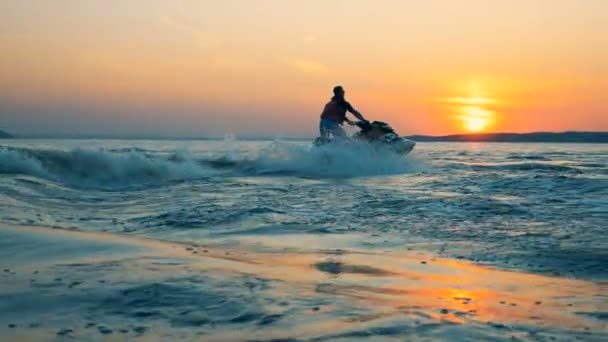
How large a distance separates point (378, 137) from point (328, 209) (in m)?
12.0

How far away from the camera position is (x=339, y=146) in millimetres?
20125

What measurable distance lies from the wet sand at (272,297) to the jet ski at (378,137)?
15.1 m

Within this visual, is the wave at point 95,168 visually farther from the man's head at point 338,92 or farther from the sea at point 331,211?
the man's head at point 338,92

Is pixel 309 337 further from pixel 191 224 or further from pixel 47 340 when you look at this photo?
pixel 191 224

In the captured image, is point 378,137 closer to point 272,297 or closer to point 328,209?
point 328,209

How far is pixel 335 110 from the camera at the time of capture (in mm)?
20141

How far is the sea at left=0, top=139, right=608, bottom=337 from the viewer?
6.09 meters

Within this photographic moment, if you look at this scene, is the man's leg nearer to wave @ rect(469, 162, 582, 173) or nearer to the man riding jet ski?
the man riding jet ski

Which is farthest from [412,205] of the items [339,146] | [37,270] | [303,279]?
[339,146]

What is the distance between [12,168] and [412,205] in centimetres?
1087

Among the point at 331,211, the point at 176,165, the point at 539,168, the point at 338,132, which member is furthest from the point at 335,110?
the point at 331,211

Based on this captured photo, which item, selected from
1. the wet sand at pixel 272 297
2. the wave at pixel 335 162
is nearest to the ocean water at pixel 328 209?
the wet sand at pixel 272 297

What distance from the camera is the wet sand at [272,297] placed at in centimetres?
315

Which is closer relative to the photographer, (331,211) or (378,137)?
(331,211)
